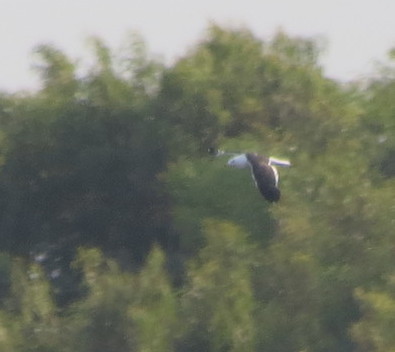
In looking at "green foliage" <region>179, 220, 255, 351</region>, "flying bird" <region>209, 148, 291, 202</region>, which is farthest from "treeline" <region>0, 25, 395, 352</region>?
"flying bird" <region>209, 148, 291, 202</region>

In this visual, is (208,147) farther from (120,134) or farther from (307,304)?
(307,304)

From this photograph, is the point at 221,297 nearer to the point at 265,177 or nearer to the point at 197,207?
the point at 197,207

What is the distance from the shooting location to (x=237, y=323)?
23016 mm

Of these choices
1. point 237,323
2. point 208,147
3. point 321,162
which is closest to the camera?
point 237,323

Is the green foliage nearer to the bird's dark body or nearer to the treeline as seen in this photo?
the treeline

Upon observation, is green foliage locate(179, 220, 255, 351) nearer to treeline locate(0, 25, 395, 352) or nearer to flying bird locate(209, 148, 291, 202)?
treeline locate(0, 25, 395, 352)

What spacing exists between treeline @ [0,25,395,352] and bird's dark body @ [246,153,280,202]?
3.08m

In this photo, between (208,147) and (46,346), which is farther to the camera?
(208,147)

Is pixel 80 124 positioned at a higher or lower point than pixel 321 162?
higher

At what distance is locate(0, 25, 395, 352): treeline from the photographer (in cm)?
2308

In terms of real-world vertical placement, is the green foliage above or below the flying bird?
above

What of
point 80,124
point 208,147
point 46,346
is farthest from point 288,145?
point 46,346

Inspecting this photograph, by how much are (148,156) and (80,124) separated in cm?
A: 114

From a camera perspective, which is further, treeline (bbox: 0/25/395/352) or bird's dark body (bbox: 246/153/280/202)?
treeline (bbox: 0/25/395/352)
